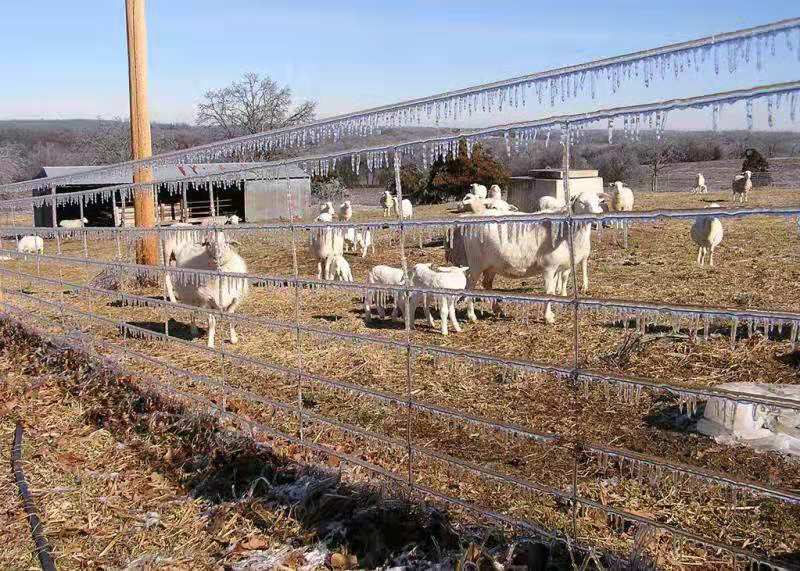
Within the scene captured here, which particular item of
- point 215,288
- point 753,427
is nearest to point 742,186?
point 753,427

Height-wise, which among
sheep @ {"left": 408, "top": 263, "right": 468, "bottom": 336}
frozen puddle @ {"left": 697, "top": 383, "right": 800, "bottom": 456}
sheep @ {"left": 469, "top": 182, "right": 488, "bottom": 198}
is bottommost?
frozen puddle @ {"left": 697, "top": 383, "right": 800, "bottom": 456}

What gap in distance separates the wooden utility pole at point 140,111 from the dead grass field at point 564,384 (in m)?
1.33

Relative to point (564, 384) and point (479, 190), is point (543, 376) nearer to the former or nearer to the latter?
point (564, 384)

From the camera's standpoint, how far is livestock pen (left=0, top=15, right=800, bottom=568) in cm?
273

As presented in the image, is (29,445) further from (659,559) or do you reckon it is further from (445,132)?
(659,559)

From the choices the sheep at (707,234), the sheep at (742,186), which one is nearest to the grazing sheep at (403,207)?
the sheep at (742,186)

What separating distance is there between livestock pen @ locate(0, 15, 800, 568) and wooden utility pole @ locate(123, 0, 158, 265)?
2.06 meters

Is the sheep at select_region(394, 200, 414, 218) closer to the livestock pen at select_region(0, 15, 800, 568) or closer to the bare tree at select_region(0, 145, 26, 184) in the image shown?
the livestock pen at select_region(0, 15, 800, 568)

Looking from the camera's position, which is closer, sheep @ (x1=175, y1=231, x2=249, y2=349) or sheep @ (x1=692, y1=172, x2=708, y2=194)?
sheep @ (x1=692, y1=172, x2=708, y2=194)

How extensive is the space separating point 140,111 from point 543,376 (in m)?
8.44

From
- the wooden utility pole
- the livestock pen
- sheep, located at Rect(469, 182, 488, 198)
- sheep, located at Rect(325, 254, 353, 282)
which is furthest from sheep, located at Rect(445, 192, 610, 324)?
the wooden utility pole

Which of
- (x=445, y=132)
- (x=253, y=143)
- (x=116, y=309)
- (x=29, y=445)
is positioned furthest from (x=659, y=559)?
(x=116, y=309)

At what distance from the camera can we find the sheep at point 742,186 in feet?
8.11

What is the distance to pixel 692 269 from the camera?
10672 millimetres
